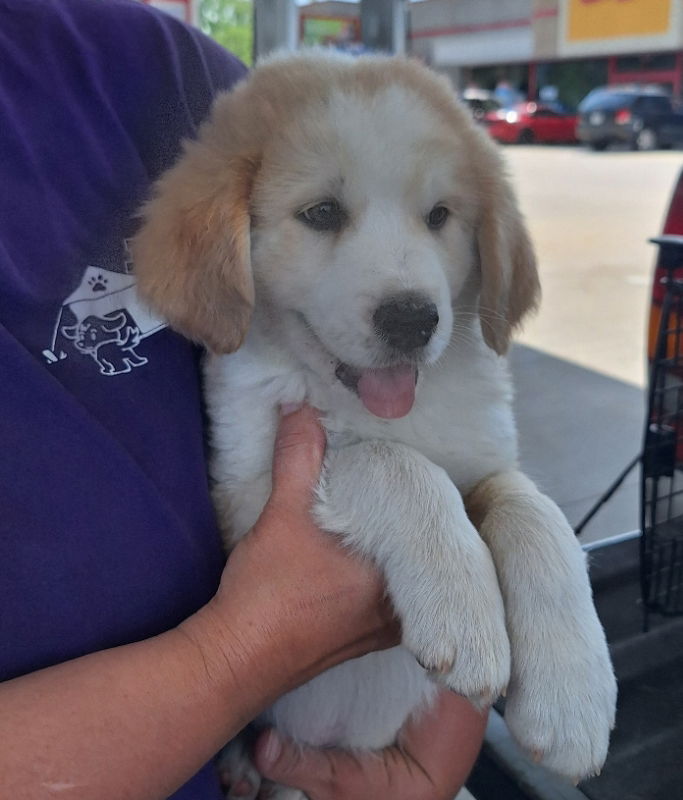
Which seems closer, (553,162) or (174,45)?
(174,45)

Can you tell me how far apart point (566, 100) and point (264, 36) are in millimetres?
25013

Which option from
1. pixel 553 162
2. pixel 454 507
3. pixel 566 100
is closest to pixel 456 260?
pixel 454 507

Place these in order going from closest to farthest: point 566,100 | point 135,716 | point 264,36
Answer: point 135,716
point 264,36
point 566,100

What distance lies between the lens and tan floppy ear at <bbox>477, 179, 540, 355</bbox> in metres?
1.65

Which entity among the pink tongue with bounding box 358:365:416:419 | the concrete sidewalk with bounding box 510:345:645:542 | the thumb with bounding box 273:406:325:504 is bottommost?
the concrete sidewalk with bounding box 510:345:645:542

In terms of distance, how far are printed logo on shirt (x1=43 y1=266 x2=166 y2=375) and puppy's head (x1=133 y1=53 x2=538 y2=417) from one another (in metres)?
0.03

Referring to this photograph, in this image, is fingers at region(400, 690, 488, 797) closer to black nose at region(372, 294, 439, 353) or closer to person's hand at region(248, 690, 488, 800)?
person's hand at region(248, 690, 488, 800)

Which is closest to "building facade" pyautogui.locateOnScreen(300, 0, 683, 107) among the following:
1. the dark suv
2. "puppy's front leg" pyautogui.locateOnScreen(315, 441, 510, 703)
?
the dark suv

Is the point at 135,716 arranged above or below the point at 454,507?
below

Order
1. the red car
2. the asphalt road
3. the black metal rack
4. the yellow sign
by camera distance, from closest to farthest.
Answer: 1. the black metal rack
2. the asphalt road
3. the yellow sign
4. the red car

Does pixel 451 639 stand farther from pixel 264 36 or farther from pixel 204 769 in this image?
pixel 264 36

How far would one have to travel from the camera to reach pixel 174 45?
158cm

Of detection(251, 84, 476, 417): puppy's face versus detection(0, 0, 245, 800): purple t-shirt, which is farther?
detection(251, 84, 476, 417): puppy's face

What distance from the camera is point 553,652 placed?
1.31m
